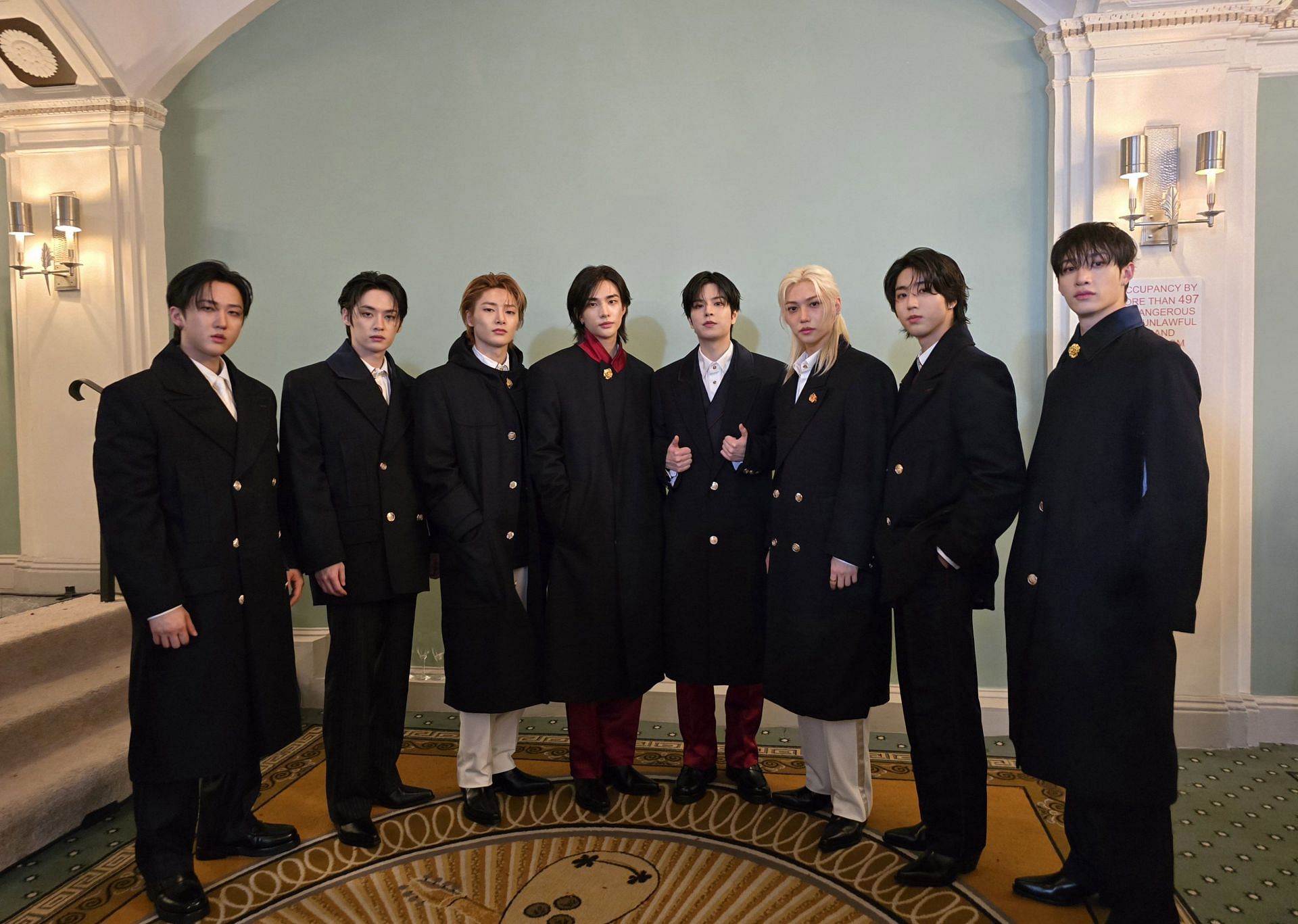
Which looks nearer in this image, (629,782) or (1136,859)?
(1136,859)

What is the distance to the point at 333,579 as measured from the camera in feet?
7.61

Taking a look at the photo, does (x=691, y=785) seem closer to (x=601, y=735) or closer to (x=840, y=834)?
(x=601, y=735)

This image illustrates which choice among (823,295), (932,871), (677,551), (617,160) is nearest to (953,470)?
(823,295)

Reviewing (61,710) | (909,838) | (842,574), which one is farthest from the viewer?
Answer: (61,710)

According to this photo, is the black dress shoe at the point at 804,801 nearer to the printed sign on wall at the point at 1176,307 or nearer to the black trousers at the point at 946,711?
the black trousers at the point at 946,711

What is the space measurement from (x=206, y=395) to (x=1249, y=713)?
155 inches

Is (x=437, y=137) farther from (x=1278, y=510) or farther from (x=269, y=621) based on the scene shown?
(x=1278, y=510)

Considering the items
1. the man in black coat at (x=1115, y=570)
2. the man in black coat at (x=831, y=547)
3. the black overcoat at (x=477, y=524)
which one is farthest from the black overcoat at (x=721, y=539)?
the man in black coat at (x=1115, y=570)

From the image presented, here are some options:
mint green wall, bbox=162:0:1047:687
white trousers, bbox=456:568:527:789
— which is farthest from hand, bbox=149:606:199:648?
mint green wall, bbox=162:0:1047:687

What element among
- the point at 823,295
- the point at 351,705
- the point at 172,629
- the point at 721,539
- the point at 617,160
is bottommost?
the point at 351,705

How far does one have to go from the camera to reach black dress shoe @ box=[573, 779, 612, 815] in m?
2.54

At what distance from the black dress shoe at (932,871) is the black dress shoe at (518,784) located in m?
1.19

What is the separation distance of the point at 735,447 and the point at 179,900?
1969 mm

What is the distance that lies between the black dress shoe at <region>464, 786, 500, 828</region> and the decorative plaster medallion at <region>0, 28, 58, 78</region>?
3710 millimetres
